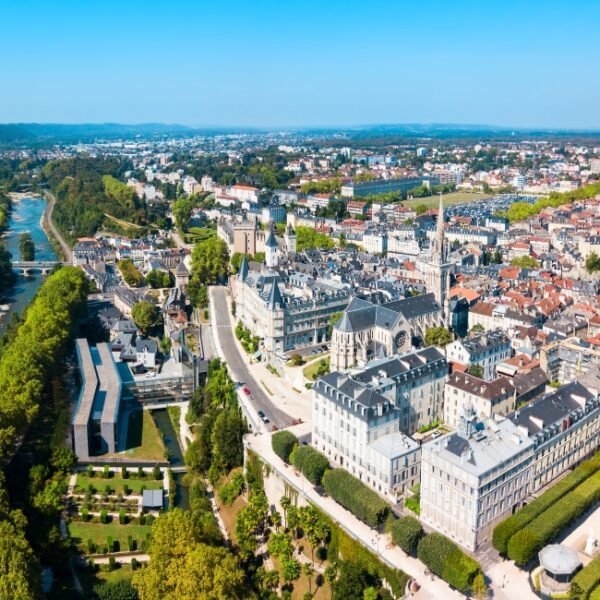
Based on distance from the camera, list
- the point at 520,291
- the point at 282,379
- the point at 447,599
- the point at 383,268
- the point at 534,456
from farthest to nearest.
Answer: the point at 383,268 < the point at 520,291 < the point at 282,379 < the point at 534,456 < the point at 447,599

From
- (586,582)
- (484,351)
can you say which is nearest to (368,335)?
(484,351)

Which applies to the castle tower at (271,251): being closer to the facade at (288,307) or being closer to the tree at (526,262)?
the facade at (288,307)

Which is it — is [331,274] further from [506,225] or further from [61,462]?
[506,225]

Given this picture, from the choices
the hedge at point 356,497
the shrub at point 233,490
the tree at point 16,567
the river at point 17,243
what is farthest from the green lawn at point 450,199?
the tree at point 16,567

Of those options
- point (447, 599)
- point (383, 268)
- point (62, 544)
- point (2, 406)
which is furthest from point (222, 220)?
point (447, 599)

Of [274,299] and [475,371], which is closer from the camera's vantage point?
[475,371]

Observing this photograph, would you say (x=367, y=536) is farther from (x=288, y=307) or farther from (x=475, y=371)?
(x=288, y=307)
